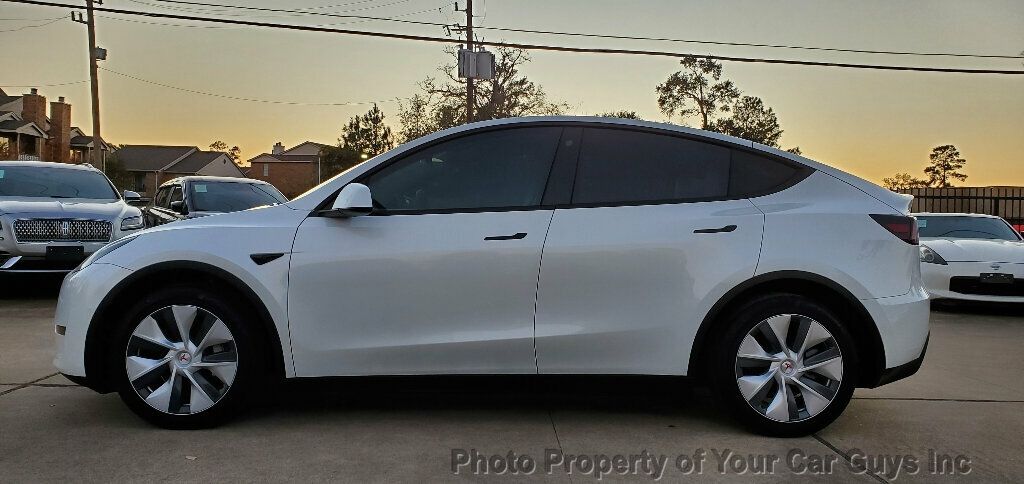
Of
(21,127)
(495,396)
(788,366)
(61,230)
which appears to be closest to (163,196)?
(61,230)

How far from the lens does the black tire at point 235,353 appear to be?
4238 millimetres

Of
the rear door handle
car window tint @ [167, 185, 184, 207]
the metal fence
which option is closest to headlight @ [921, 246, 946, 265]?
the rear door handle

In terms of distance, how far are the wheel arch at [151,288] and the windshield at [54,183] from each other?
7656 millimetres

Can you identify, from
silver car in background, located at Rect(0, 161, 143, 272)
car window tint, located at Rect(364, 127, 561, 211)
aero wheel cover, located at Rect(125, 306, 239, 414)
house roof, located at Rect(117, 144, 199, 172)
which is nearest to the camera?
aero wheel cover, located at Rect(125, 306, 239, 414)

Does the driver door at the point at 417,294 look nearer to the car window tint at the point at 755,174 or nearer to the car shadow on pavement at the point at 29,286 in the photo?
the car window tint at the point at 755,174

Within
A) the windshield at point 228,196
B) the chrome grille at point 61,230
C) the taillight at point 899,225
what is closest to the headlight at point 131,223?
the chrome grille at point 61,230

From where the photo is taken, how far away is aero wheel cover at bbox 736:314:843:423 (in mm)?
4219

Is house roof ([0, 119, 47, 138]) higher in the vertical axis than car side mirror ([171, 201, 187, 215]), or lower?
higher

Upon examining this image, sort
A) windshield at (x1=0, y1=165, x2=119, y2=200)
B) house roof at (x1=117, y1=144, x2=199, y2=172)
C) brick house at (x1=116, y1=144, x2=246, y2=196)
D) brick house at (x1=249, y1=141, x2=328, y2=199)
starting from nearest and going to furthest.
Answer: windshield at (x1=0, y1=165, x2=119, y2=200)
brick house at (x1=116, y1=144, x2=246, y2=196)
house roof at (x1=117, y1=144, x2=199, y2=172)
brick house at (x1=249, y1=141, x2=328, y2=199)

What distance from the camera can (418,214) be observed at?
433 centimetres

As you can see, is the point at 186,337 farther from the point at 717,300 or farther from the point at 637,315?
the point at 717,300

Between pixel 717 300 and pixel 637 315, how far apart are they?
15.8 inches

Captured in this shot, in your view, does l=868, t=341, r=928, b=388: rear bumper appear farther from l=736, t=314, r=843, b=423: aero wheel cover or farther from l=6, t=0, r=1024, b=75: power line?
l=6, t=0, r=1024, b=75: power line

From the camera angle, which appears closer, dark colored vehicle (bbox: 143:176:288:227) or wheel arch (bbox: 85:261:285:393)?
wheel arch (bbox: 85:261:285:393)
